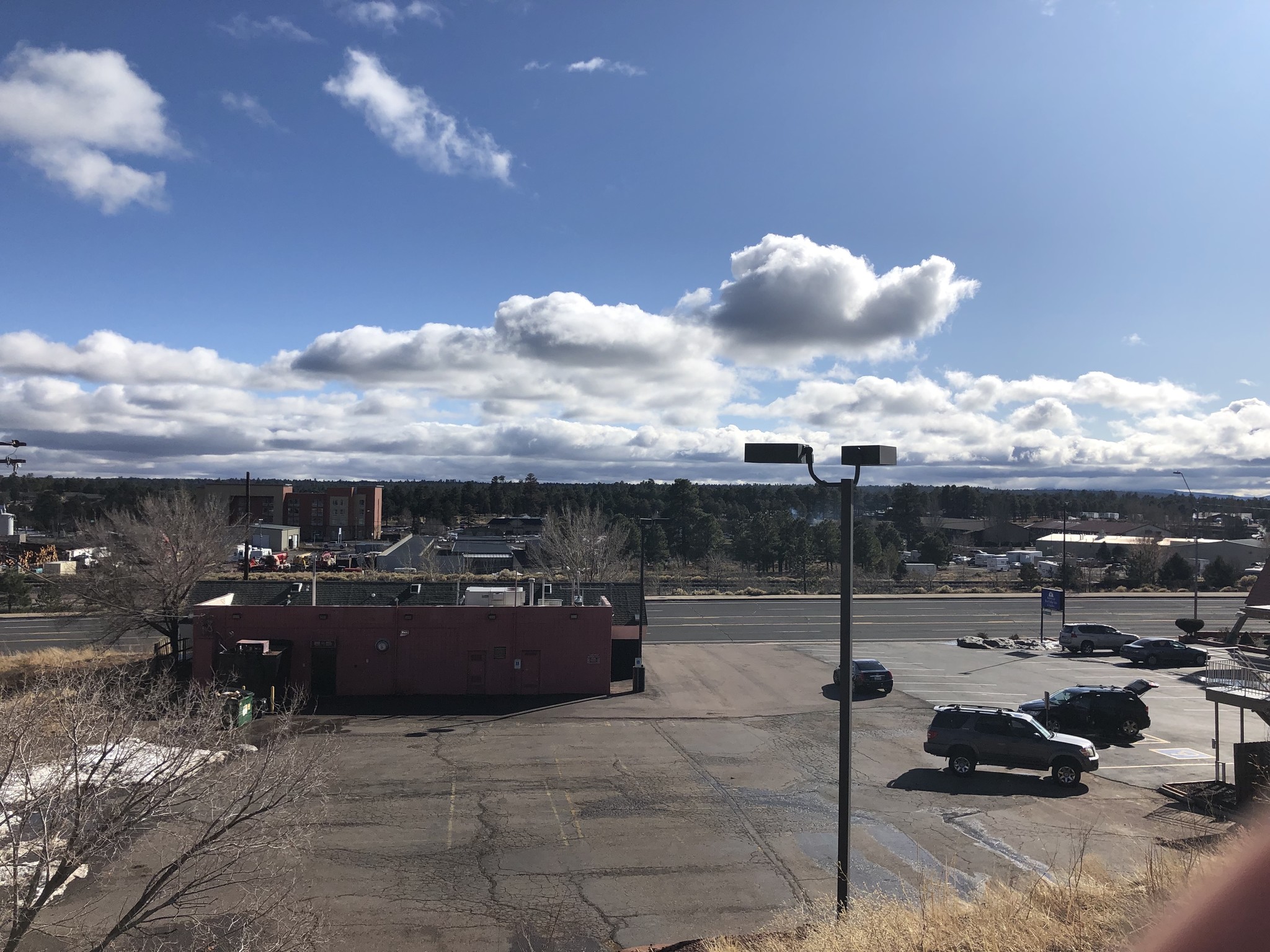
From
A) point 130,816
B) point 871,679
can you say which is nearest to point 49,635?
point 871,679

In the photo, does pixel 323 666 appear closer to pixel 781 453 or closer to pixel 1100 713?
pixel 781 453

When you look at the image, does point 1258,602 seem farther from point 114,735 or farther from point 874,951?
point 114,735

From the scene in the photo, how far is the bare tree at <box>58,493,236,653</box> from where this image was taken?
96.0 feet

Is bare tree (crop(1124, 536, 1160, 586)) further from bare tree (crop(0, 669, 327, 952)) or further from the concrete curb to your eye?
bare tree (crop(0, 669, 327, 952))

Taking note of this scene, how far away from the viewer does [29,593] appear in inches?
1900

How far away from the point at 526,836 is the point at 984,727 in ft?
36.3

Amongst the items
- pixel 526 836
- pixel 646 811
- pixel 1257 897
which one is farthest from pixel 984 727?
pixel 1257 897

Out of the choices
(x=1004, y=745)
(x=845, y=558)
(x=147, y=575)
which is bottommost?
(x=1004, y=745)

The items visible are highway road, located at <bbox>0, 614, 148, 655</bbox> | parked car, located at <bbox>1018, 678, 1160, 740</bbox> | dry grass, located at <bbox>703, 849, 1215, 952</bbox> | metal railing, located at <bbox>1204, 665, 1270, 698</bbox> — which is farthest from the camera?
highway road, located at <bbox>0, 614, 148, 655</bbox>

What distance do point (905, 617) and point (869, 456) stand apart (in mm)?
39967

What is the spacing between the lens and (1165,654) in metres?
33.7

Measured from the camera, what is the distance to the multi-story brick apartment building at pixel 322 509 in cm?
11319

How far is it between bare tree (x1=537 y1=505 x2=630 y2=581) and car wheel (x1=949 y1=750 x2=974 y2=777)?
3574cm

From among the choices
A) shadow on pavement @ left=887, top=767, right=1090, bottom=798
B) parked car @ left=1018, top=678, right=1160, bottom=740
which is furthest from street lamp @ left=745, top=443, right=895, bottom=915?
parked car @ left=1018, top=678, right=1160, bottom=740
